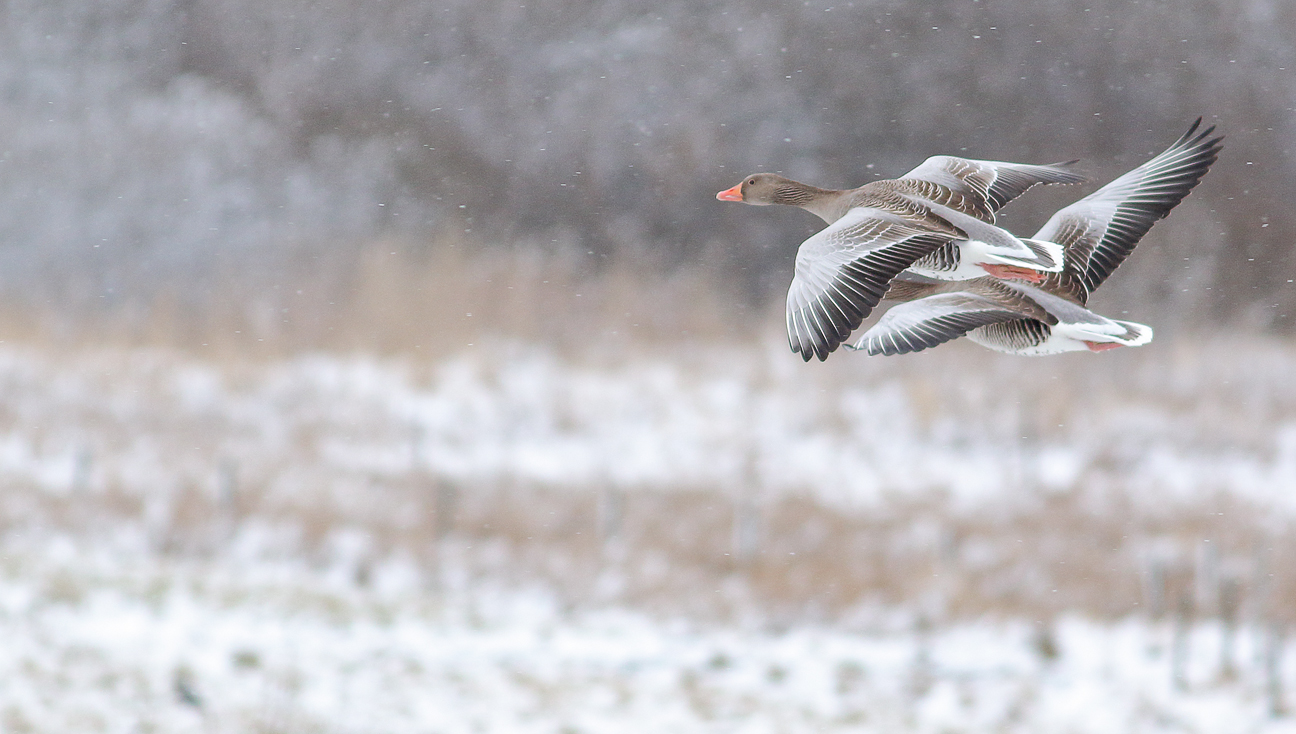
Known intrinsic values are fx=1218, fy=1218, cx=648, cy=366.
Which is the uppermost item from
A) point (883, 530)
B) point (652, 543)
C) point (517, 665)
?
point (652, 543)

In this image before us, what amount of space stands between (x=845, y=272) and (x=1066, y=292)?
304mm

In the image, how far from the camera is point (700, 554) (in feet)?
29.7

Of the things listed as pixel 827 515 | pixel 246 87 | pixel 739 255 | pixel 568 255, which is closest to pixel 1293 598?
pixel 827 515

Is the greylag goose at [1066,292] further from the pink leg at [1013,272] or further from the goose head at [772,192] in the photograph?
the goose head at [772,192]

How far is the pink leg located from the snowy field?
6.66m

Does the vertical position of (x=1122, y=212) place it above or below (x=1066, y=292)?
above

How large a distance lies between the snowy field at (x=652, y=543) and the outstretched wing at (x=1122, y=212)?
6544mm

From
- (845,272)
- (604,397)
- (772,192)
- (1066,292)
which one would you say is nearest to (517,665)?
(604,397)

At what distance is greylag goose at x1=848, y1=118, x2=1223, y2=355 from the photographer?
3.26 feet

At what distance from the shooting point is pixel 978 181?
4.40 feet

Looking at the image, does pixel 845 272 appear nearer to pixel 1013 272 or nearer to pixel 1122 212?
pixel 1013 272

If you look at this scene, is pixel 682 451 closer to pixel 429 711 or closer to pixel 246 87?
pixel 429 711

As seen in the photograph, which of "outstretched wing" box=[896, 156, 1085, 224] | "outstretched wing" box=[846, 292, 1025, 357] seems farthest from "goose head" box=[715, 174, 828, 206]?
"outstretched wing" box=[846, 292, 1025, 357]

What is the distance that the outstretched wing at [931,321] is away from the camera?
964mm
